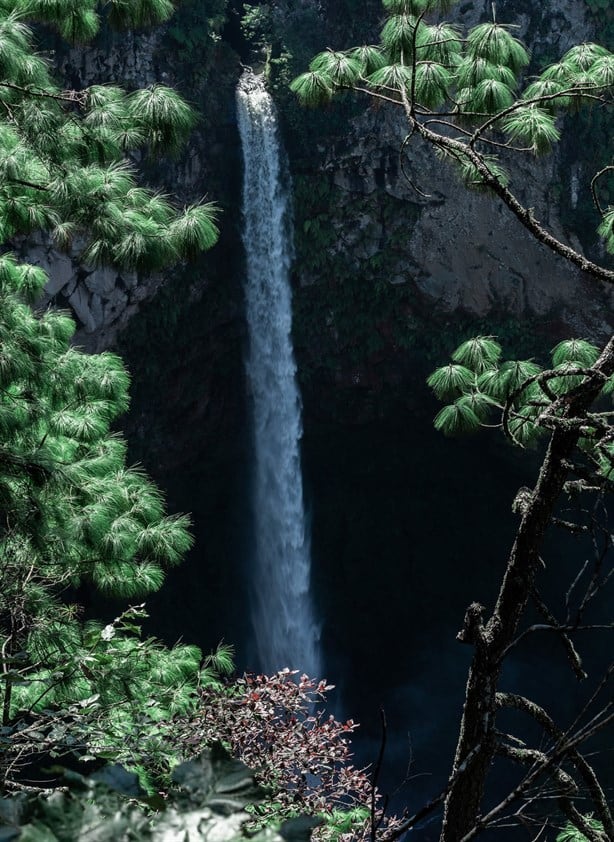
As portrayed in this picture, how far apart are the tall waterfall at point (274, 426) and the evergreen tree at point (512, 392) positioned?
900 cm

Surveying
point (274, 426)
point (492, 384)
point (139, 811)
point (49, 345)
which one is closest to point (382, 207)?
point (274, 426)

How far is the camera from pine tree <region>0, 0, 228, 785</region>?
3.80 metres

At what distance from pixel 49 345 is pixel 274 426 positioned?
→ 8505 mm

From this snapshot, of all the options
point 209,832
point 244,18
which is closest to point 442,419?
point 209,832

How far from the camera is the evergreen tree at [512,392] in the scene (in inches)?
94.1

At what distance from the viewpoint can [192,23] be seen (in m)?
11.8

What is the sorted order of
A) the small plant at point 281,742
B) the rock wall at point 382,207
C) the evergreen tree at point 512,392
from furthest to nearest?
the rock wall at point 382,207
the small plant at point 281,742
the evergreen tree at point 512,392

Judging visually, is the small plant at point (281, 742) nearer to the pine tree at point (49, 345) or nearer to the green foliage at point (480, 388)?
the pine tree at point (49, 345)

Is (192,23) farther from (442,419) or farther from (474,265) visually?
(442,419)

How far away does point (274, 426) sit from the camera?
13.3 meters

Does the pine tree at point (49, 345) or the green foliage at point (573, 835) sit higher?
the pine tree at point (49, 345)

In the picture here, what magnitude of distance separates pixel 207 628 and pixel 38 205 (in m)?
9.38

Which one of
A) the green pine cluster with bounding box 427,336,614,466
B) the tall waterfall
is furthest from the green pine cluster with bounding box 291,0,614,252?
the tall waterfall

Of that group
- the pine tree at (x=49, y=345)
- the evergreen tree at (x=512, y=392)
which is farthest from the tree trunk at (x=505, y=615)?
the pine tree at (x=49, y=345)
